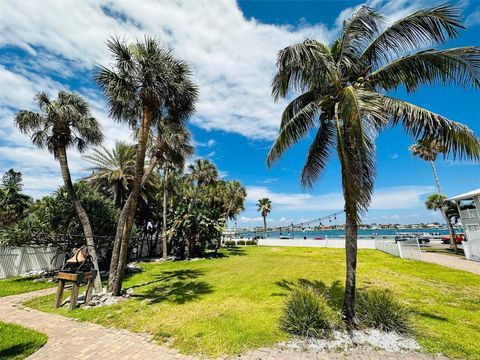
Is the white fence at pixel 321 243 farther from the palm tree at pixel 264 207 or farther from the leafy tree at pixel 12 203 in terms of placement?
the leafy tree at pixel 12 203

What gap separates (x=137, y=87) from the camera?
8.84 meters

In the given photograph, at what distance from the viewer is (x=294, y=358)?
13.9 ft

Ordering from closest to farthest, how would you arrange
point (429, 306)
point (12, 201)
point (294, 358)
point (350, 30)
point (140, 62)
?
point (294, 358) < point (350, 30) < point (429, 306) < point (140, 62) < point (12, 201)

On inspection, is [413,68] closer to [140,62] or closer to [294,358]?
[294,358]

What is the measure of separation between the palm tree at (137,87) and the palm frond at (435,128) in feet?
24.5

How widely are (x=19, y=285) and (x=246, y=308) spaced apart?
1073 cm

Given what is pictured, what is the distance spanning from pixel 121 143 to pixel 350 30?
18.7 m

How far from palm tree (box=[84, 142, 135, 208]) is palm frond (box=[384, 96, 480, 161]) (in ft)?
61.5

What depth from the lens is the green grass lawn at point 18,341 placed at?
4400 millimetres

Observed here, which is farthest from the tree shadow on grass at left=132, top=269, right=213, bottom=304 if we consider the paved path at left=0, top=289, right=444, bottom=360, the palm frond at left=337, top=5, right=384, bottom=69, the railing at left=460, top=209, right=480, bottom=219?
the railing at left=460, top=209, right=480, bottom=219

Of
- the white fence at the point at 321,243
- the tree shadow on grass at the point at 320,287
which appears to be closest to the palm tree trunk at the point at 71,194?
the tree shadow on grass at the point at 320,287

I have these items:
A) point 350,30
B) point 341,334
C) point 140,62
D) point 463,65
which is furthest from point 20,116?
point 463,65

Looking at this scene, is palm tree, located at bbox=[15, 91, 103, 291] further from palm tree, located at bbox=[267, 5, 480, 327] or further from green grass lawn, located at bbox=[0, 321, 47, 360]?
palm tree, located at bbox=[267, 5, 480, 327]

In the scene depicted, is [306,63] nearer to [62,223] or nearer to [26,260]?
[62,223]
